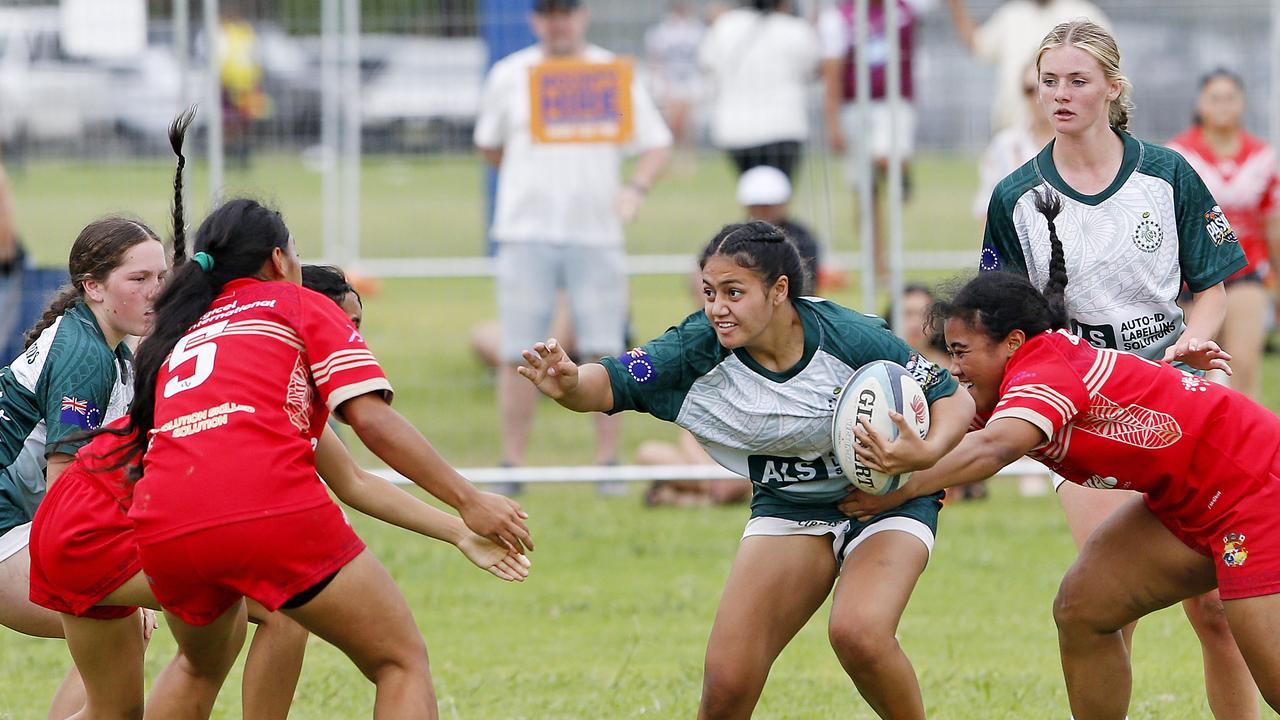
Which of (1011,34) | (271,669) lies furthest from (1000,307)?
(1011,34)

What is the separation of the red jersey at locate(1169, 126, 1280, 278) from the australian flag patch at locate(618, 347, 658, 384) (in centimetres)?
587

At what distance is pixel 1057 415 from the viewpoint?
4.52 m

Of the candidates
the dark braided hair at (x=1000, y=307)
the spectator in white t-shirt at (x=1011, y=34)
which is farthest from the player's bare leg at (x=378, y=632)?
the spectator in white t-shirt at (x=1011, y=34)

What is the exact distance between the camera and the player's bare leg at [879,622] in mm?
4668

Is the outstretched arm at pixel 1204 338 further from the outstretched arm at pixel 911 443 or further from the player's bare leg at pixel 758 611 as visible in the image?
the player's bare leg at pixel 758 611

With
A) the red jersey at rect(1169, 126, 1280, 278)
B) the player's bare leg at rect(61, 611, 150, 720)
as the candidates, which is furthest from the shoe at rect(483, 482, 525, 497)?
the player's bare leg at rect(61, 611, 150, 720)

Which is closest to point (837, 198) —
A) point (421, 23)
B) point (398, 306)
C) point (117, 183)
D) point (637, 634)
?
point (398, 306)

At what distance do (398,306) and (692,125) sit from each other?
3.38 m

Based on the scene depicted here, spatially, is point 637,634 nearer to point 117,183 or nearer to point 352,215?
point 117,183

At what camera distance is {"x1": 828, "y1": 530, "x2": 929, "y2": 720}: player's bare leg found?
4668 mm

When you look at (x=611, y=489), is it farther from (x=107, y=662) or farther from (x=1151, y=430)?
(x=1151, y=430)

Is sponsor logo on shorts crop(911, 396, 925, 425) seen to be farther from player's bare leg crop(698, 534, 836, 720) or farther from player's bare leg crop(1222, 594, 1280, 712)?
player's bare leg crop(1222, 594, 1280, 712)

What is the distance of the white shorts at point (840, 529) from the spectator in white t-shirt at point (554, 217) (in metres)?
4.62

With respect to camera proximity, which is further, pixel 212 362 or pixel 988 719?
pixel 988 719
